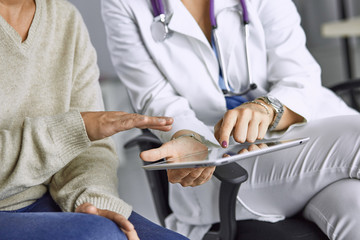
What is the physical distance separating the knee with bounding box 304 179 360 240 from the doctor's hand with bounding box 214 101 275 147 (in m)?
0.19

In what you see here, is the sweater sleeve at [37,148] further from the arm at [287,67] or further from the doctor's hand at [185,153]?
the arm at [287,67]

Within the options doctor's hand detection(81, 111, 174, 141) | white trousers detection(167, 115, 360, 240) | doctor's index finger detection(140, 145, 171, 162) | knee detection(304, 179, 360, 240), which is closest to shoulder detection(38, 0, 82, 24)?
doctor's hand detection(81, 111, 174, 141)

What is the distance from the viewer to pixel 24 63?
0.98 metres

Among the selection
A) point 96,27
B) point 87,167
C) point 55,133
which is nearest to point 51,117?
point 55,133

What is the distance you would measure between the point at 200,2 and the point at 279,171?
1.74 ft

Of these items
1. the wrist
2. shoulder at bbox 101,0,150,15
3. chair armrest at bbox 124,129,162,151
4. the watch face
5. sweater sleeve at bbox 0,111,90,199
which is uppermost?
shoulder at bbox 101,0,150,15

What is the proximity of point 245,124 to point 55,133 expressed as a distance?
403mm

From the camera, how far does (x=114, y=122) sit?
33.5 inches

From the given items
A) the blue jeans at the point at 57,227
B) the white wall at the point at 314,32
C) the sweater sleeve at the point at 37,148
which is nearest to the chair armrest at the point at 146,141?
the sweater sleeve at the point at 37,148

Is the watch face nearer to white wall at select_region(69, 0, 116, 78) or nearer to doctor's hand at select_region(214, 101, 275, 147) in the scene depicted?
doctor's hand at select_region(214, 101, 275, 147)

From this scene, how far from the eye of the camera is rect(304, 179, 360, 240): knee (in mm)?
927

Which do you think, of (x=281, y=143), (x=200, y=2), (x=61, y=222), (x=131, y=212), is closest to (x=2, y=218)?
(x=61, y=222)

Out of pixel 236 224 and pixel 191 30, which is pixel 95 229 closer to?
pixel 236 224

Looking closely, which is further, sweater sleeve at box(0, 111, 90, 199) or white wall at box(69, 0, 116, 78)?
white wall at box(69, 0, 116, 78)
